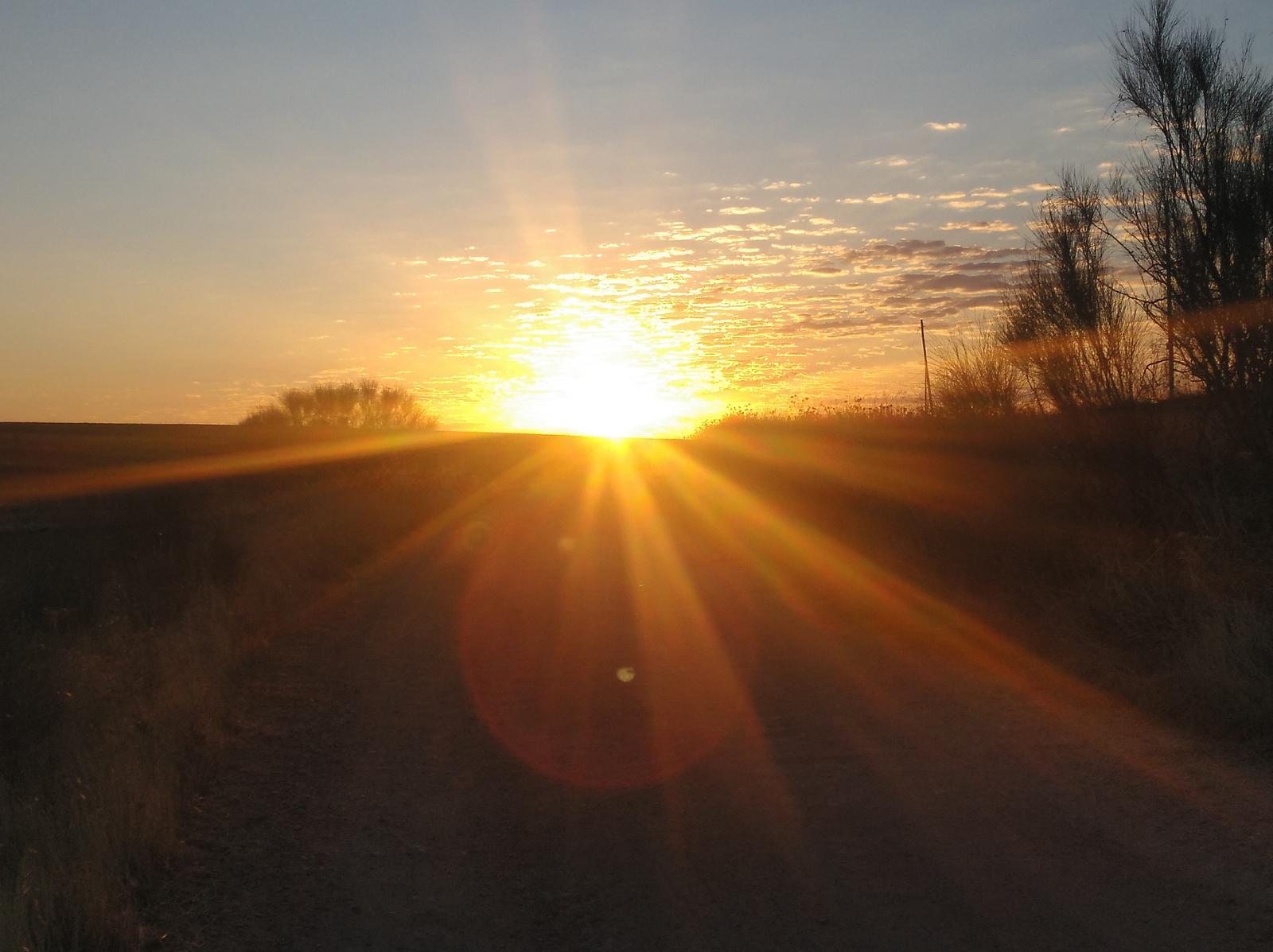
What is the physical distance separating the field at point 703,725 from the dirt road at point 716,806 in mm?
31

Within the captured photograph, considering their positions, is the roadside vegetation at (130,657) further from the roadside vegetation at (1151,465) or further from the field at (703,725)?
the roadside vegetation at (1151,465)

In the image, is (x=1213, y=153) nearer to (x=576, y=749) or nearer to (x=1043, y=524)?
(x=1043, y=524)

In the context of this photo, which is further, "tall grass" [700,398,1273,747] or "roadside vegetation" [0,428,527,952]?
"tall grass" [700,398,1273,747]

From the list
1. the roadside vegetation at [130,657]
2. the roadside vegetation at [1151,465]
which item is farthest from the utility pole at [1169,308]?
the roadside vegetation at [130,657]

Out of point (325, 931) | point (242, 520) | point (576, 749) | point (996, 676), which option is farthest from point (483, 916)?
point (242, 520)

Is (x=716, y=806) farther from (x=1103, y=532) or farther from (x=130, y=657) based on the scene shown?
(x=1103, y=532)

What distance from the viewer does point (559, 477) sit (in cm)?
3750

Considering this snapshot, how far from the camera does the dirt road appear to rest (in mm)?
5570

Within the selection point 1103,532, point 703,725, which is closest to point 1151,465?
point 1103,532

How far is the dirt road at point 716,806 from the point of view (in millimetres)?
5570

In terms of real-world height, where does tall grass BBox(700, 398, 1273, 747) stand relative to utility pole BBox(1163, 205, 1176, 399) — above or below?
below


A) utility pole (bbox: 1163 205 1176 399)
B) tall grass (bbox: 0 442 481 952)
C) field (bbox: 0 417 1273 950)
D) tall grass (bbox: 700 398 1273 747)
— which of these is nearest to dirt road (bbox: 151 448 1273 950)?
field (bbox: 0 417 1273 950)

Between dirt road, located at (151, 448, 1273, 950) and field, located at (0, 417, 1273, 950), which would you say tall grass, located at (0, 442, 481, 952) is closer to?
field, located at (0, 417, 1273, 950)

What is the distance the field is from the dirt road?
3 cm
